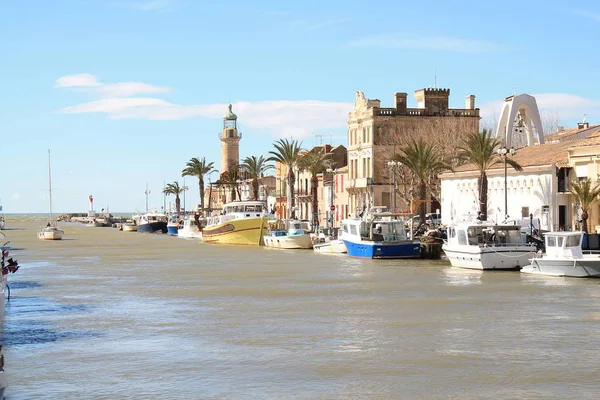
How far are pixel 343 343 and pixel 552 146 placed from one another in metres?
46.9

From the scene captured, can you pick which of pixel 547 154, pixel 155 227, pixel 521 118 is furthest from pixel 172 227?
pixel 547 154

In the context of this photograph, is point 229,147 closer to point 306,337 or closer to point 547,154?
point 547,154

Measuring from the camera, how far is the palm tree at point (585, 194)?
59344mm

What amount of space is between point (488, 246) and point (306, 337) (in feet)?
80.4

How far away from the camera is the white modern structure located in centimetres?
8475

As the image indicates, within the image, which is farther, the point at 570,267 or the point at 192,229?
the point at 192,229

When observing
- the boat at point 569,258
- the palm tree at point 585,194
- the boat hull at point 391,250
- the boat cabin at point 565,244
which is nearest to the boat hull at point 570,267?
the boat at point 569,258

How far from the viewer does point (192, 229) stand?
12744cm

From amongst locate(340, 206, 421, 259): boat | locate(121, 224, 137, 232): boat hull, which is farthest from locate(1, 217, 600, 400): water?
locate(121, 224, 137, 232): boat hull

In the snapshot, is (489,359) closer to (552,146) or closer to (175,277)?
(175,277)

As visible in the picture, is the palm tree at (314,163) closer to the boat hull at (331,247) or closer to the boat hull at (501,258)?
the boat hull at (331,247)

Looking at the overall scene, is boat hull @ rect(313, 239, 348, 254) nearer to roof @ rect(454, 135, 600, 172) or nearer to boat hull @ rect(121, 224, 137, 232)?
roof @ rect(454, 135, 600, 172)

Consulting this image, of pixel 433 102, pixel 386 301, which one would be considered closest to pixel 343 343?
pixel 386 301

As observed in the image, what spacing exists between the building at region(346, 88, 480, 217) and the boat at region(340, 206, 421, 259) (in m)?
27.3
